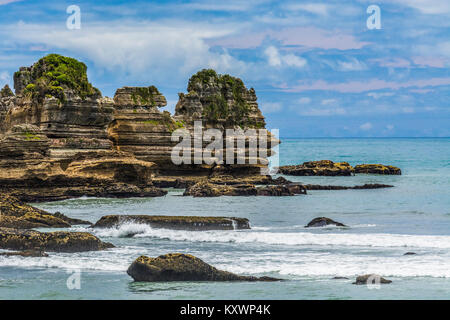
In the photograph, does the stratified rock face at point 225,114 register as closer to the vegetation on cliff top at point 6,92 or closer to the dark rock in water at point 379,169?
the dark rock in water at point 379,169

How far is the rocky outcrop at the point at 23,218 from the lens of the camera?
23.1 m

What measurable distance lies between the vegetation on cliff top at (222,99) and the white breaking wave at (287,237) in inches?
1442

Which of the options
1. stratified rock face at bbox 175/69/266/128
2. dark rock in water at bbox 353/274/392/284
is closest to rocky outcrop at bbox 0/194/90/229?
dark rock in water at bbox 353/274/392/284

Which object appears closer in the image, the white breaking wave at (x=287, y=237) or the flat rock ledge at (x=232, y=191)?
the white breaking wave at (x=287, y=237)

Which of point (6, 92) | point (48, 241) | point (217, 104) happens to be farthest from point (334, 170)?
point (48, 241)

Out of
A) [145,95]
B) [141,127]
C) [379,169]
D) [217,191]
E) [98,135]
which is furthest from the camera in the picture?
[379,169]

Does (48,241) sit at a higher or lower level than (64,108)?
lower

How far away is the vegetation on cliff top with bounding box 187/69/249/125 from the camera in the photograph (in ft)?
200

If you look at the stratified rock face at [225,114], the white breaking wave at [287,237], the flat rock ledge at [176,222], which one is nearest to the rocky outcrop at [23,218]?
the flat rock ledge at [176,222]

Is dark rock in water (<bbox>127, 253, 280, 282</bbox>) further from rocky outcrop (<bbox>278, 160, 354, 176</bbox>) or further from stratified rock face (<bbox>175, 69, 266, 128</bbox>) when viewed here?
rocky outcrop (<bbox>278, 160, 354, 176</bbox>)

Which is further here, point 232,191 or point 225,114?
point 225,114

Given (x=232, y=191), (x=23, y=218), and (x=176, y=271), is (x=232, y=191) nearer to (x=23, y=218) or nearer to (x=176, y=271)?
(x=23, y=218)

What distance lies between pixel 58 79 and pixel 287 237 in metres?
26.6

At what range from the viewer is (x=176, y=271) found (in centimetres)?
1497
